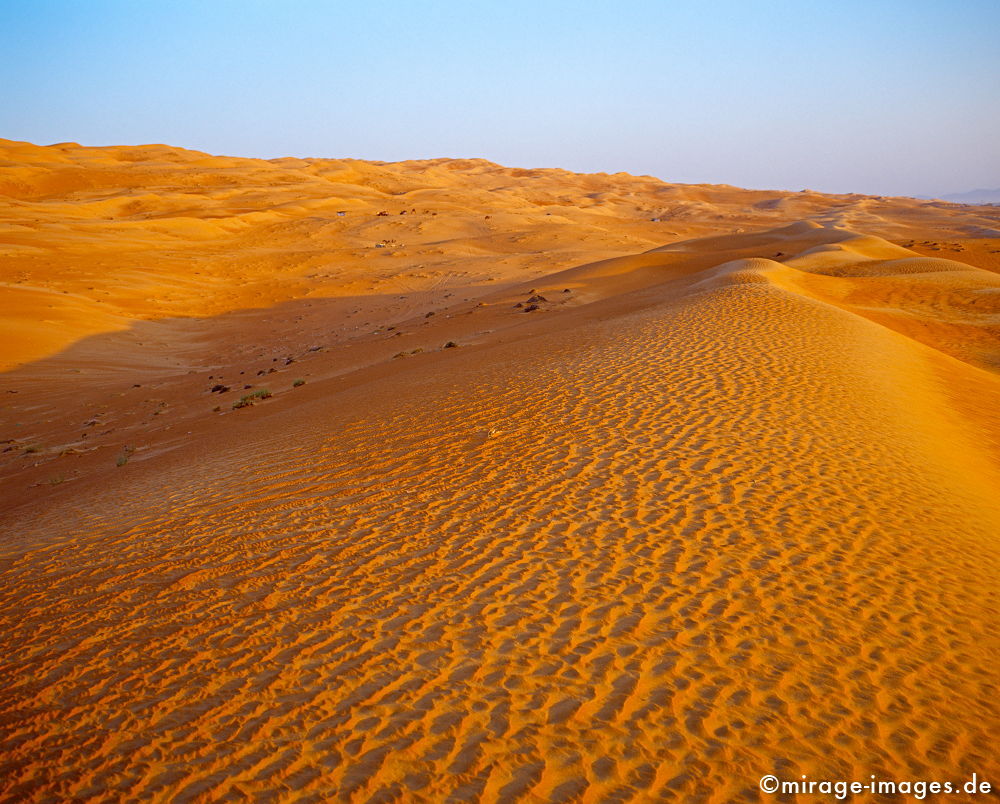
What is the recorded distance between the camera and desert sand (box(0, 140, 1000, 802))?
338cm

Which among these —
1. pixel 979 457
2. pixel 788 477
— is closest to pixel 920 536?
pixel 788 477

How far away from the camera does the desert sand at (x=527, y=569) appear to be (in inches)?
133

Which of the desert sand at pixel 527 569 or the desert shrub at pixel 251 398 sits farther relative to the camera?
the desert shrub at pixel 251 398

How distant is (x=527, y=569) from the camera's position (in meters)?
5.08

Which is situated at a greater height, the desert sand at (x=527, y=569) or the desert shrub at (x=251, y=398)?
the desert sand at (x=527, y=569)

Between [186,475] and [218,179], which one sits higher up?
[218,179]

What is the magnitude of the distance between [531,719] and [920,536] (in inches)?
153

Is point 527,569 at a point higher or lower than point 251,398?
higher

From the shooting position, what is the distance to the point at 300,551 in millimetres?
5570

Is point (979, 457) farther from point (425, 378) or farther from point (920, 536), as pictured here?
point (425, 378)

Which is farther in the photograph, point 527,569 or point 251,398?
point 251,398

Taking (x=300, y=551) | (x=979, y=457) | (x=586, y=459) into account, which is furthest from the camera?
(x=979, y=457)

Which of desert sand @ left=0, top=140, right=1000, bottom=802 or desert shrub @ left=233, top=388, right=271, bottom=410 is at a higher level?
desert sand @ left=0, top=140, right=1000, bottom=802

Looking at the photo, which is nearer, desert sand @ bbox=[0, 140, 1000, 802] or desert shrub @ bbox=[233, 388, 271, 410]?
desert sand @ bbox=[0, 140, 1000, 802]
